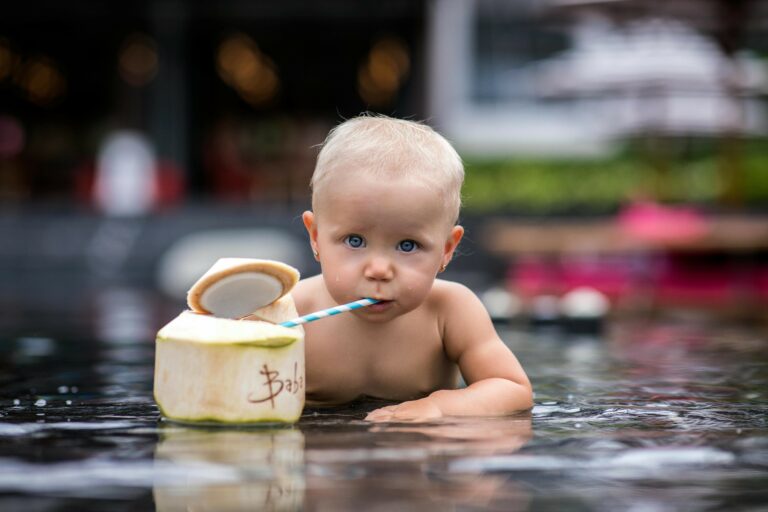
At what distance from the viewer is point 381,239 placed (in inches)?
112

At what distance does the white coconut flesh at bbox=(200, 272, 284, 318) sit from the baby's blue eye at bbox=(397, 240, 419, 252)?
0.94ft

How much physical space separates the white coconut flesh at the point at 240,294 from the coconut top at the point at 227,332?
74 millimetres

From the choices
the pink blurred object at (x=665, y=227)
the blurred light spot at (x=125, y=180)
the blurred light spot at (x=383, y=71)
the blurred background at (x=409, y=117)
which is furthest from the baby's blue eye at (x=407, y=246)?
the blurred light spot at (x=383, y=71)

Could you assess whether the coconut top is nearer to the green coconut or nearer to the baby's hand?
the green coconut

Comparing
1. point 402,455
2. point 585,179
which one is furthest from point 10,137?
point 402,455

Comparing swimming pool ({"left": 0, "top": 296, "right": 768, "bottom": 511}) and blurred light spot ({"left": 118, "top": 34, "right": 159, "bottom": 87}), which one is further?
blurred light spot ({"left": 118, "top": 34, "right": 159, "bottom": 87})

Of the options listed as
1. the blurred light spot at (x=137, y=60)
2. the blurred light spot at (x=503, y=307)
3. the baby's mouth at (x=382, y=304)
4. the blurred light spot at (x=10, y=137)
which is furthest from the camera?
the blurred light spot at (x=10, y=137)

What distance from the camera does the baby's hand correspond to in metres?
2.83

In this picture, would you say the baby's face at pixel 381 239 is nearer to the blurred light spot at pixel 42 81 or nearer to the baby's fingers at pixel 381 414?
the baby's fingers at pixel 381 414

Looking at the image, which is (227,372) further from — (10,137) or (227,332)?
(10,137)

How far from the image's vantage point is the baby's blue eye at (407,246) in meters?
2.87

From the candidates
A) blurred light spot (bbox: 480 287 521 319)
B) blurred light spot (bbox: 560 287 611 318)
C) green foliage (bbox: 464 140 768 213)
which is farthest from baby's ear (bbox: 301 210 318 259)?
green foliage (bbox: 464 140 768 213)

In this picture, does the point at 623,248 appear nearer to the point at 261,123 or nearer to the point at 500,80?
the point at 500,80

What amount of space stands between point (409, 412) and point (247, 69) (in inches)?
920
